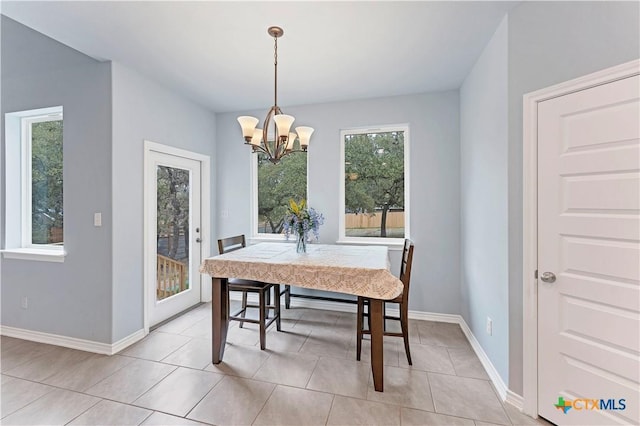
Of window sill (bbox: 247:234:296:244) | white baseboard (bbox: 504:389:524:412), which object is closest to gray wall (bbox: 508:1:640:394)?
white baseboard (bbox: 504:389:524:412)

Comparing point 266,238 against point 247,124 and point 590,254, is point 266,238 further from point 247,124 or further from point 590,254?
point 590,254

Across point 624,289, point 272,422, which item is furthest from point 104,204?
point 624,289

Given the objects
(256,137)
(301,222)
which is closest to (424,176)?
(301,222)

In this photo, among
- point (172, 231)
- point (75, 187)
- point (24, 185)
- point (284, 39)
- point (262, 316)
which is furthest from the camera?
point (172, 231)

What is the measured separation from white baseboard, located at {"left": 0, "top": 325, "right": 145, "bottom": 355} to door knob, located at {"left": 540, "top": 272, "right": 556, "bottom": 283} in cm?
339

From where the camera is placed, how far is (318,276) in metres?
2.06

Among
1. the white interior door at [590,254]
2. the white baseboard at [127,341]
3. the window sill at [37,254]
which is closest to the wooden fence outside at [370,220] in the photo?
the white interior door at [590,254]

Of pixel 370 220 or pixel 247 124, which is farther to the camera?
pixel 370 220

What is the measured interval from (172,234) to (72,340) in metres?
1.31

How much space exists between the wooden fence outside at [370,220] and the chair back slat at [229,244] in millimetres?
1339

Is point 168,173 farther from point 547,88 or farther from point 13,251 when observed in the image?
point 547,88

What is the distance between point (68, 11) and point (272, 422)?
298 centimetres

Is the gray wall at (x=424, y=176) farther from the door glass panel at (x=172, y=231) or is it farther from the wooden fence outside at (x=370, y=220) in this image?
the door glass panel at (x=172, y=231)

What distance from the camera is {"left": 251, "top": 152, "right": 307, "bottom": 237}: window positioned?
3.68 metres
